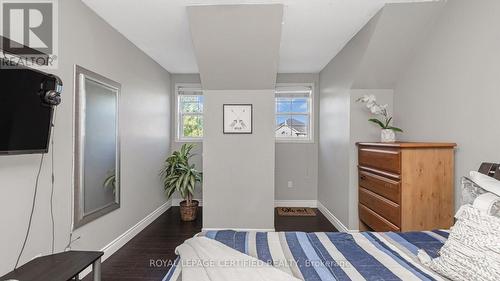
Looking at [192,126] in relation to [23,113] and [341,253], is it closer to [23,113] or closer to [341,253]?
[23,113]

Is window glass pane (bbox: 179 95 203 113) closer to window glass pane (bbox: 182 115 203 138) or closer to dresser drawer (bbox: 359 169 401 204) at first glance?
window glass pane (bbox: 182 115 203 138)

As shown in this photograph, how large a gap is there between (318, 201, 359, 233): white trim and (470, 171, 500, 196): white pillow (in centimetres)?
201

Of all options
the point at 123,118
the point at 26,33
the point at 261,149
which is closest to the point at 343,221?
the point at 261,149

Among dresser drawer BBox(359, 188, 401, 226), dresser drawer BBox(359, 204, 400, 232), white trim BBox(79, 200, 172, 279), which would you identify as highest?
dresser drawer BBox(359, 188, 401, 226)

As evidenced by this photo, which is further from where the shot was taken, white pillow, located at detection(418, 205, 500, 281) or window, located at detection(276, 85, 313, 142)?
window, located at detection(276, 85, 313, 142)

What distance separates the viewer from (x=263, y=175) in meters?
3.63

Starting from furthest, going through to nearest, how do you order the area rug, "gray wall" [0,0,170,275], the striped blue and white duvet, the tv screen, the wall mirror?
the area rug → the wall mirror → "gray wall" [0,0,170,275] → the tv screen → the striped blue and white duvet

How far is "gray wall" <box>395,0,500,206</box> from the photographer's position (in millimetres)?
1816

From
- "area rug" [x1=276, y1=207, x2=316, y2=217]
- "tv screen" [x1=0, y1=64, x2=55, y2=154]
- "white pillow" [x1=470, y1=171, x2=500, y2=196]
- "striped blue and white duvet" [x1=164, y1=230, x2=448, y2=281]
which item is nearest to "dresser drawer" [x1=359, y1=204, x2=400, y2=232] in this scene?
"striped blue and white duvet" [x1=164, y1=230, x2=448, y2=281]

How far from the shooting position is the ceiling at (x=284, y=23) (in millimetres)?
2395

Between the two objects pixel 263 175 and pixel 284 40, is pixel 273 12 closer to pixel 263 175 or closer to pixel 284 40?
pixel 284 40

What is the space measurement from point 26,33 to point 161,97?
8.56ft

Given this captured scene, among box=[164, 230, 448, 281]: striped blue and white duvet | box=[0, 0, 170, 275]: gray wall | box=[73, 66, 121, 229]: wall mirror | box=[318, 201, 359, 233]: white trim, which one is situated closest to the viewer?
box=[164, 230, 448, 281]: striped blue and white duvet

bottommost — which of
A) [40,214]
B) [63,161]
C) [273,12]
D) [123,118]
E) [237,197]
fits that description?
[237,197]
